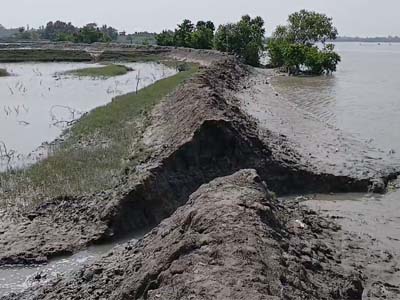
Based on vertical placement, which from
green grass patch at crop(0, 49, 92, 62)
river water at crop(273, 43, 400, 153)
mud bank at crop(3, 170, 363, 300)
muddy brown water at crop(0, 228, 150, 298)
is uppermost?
mud bank at crop(3, 170, 363, 300)

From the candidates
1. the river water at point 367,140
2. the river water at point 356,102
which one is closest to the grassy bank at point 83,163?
the river water at point 367,140

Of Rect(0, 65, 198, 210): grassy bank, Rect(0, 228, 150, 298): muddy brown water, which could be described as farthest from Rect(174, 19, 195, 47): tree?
Rect(0, 228, 150, 298): muddy brown water

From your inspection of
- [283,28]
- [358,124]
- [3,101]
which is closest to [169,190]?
[358,124]

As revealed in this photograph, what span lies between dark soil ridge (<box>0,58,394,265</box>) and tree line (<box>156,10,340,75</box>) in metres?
39.4

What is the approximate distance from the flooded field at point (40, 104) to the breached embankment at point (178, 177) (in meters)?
5.23

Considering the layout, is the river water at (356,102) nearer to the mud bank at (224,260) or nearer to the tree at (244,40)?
the mud bank at (224,260)

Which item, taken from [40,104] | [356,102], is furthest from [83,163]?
[356,102]

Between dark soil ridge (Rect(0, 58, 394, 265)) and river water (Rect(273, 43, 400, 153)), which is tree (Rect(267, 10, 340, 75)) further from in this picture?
dark soil ridge (Rect(0, 58, 394, 265))

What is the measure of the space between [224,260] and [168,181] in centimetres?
652

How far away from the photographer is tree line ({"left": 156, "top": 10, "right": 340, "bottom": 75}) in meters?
56.6

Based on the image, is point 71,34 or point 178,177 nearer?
point 178,177

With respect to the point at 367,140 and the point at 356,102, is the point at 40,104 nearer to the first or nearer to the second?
the point at 356,102

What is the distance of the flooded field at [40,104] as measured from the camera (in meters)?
21.1

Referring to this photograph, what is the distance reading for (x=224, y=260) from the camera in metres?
6.72
